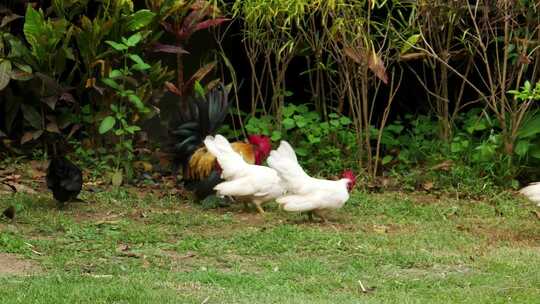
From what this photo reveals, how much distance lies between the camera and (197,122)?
892cm

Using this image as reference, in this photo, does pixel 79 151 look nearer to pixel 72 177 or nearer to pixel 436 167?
pixel 72 177

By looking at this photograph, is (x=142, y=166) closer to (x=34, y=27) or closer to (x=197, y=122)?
(x=197, y=122)

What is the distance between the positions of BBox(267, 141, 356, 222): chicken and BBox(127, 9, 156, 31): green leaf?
2.44 metres

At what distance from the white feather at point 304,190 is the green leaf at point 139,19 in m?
2.45

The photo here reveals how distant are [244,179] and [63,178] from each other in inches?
56.4

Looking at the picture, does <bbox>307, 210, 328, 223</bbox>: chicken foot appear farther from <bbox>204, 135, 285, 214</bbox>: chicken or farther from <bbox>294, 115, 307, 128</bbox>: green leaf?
<bbox>294, 115, 307, 128</bbox>: green leaf

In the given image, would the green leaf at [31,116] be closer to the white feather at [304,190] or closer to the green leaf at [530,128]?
the white feather at [304,190]

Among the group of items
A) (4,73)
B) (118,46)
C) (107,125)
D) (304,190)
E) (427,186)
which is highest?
(118,46)

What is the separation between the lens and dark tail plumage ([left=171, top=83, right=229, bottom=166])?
892 centimetres

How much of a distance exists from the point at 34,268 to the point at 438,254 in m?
2.68

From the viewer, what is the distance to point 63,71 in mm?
10414

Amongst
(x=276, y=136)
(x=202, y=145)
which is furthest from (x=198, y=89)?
(x=276, y=136)

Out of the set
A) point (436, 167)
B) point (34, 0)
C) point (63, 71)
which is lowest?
point (436, 167)

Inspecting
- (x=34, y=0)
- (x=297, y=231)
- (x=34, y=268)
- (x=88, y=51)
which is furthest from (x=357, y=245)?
(x=34, y=0)
